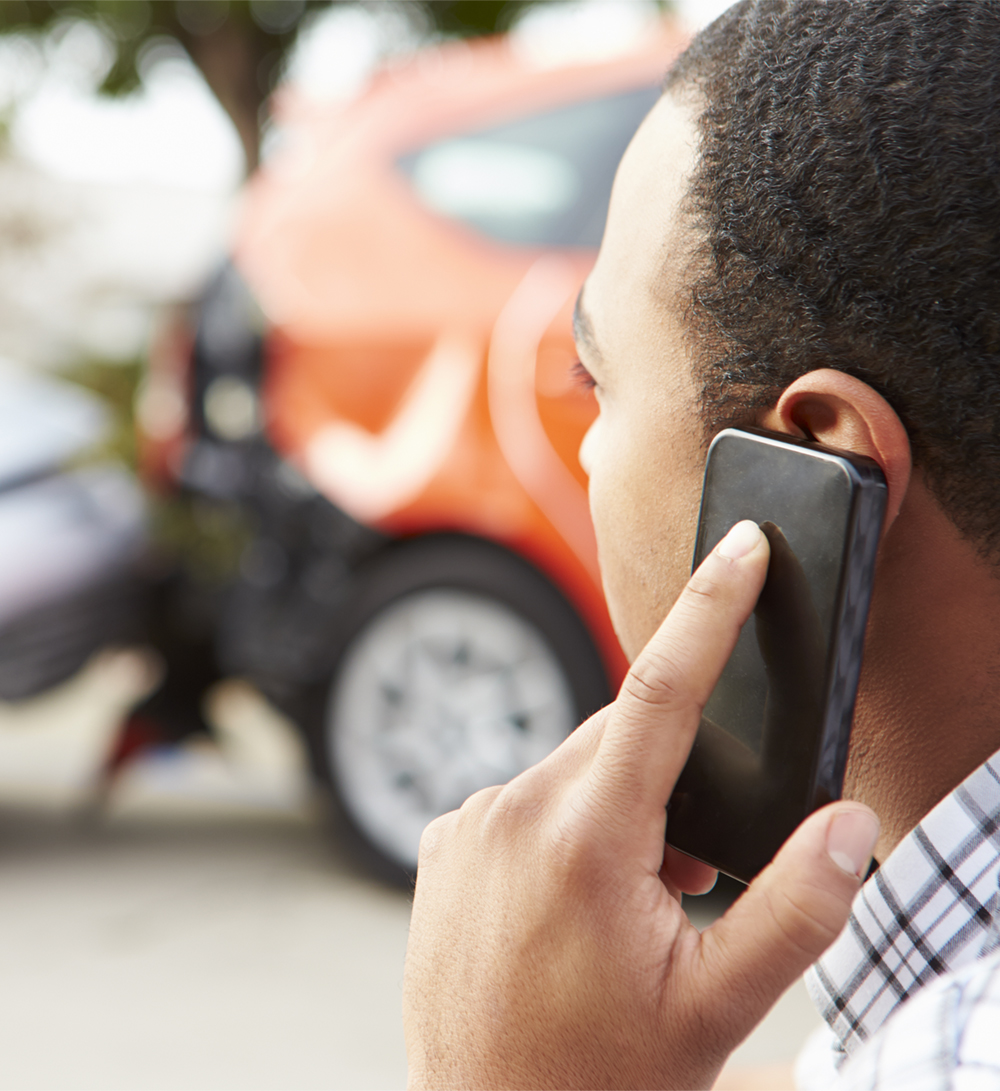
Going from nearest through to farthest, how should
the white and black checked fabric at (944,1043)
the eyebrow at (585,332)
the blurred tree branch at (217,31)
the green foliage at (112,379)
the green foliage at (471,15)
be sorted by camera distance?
the white and black checked fabric at (944,1043), the eyebrow at (585,332), the green foliage at (112,379), the blurred tree branch at (217,31), the green foliage at (471,15)

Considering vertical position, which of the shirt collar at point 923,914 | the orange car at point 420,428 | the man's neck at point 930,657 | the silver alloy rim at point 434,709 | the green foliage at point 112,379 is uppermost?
the man's neck at point 930,657

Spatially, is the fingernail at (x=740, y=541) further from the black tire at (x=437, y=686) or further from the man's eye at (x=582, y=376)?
the black tire at (x=437, y=686)

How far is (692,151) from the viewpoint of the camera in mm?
1037

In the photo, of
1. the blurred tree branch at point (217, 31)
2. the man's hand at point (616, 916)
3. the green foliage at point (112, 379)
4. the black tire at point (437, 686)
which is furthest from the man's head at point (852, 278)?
the blurred tree branch at point (217, 31)

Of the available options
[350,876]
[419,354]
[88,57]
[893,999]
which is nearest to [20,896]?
[350,876]

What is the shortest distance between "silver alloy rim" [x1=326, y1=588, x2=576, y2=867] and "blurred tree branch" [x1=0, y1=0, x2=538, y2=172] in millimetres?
9308

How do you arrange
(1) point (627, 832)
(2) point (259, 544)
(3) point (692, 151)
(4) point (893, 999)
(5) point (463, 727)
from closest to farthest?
(1) point (627, 832), (4) point (893, 999), (3) point (692, 151), (5) point (463, 727), (2) point (259, 544)

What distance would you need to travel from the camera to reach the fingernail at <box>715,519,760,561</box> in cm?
87

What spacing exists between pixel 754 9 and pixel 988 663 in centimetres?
57

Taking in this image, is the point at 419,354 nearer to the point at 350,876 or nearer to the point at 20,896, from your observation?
the point at 350,876

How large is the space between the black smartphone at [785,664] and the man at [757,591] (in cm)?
3

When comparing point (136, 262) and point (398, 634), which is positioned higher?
point (398, 634)

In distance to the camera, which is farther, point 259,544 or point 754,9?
point 259,544

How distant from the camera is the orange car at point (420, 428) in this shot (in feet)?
10.0
